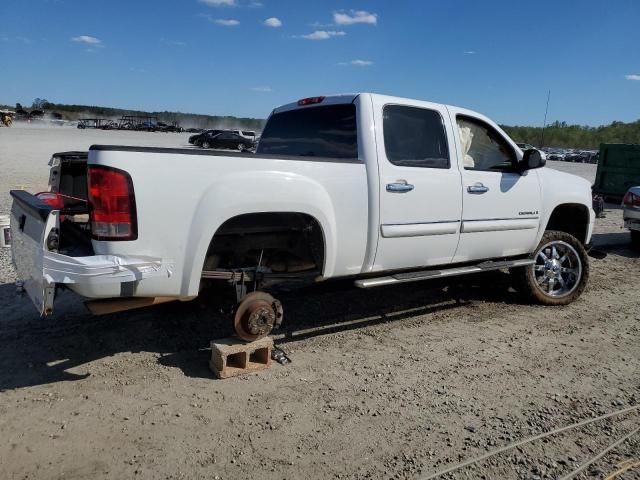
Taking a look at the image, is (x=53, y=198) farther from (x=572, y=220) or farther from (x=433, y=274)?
(x=572, y=220)

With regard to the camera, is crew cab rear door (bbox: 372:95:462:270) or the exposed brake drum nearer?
the exposed brake drum

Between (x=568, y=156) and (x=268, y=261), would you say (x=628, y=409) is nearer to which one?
(x=268, y=261)

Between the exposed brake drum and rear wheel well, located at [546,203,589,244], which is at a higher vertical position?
rear wheel well, located at [546,203,589,244]

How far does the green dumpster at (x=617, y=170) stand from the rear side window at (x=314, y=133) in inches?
589

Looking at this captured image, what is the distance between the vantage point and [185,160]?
340 centimetres

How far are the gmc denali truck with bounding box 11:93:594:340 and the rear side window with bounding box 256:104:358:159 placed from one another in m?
0.01

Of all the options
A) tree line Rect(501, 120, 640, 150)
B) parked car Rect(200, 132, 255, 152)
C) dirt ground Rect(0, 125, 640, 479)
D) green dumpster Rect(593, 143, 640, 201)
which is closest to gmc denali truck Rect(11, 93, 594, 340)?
dirt ground Rect(0, 125, 640, 479)

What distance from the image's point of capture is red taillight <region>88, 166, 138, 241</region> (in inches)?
127

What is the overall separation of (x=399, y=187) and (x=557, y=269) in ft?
8.69

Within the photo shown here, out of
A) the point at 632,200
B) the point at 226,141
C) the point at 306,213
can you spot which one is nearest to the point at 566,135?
the point at 226,141

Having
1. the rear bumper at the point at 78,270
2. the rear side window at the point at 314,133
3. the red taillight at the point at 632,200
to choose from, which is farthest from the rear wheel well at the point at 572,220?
the rear bumper at the point at 78,270

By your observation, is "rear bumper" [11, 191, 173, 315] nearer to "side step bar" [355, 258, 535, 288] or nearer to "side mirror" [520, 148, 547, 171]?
"side step bar" [355, 258, 535, 288]

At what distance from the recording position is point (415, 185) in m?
4.55

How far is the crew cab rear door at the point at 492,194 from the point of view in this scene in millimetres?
5031
